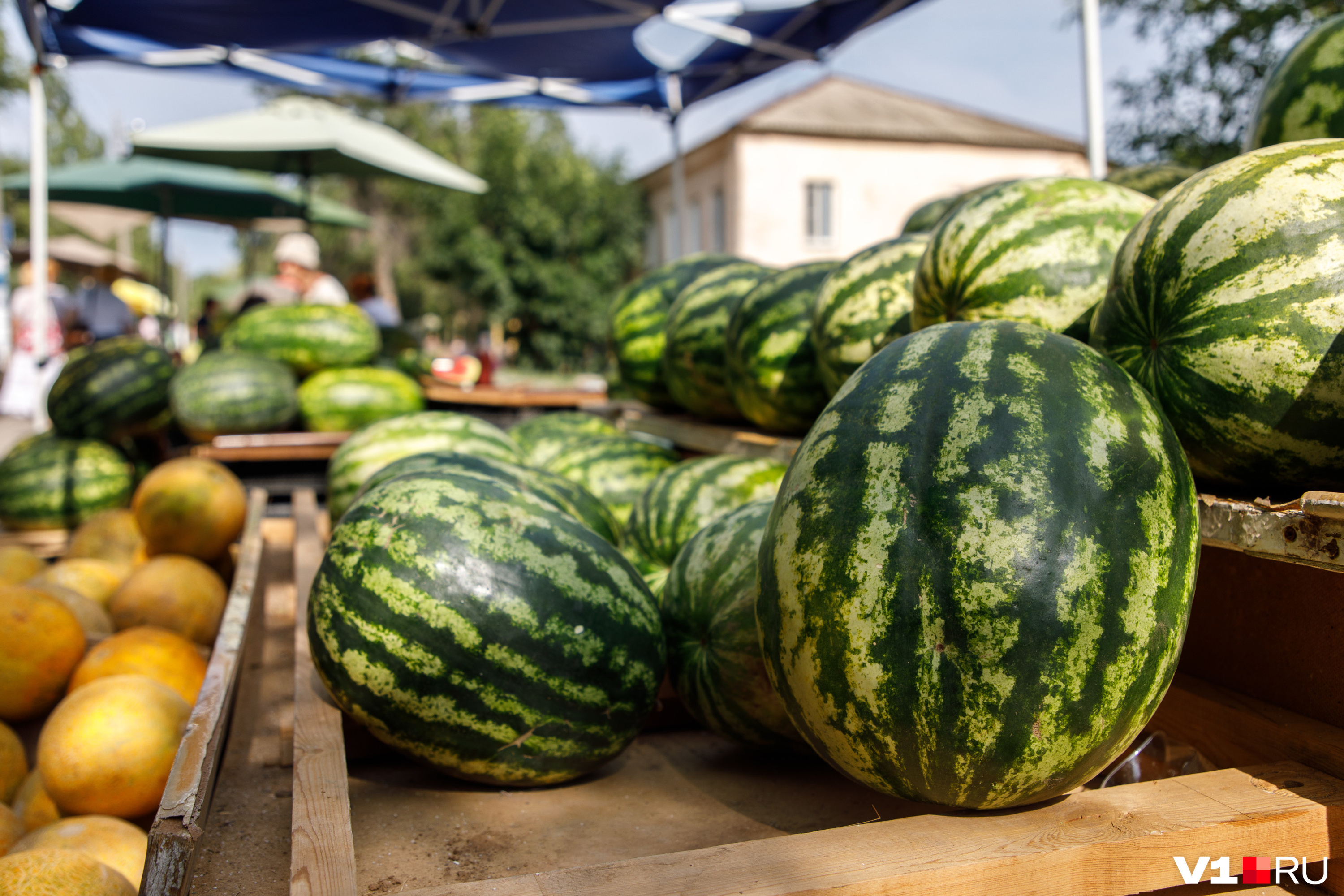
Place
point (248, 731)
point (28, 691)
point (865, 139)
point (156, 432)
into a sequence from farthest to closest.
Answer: point (865, 139) < point (156, 432) < point (28, 691) < point (248, 731)

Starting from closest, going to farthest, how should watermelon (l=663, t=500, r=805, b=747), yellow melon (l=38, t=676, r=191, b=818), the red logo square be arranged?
1. the red logo square
2. watermelon (l=663, t=500, r=805, b=747)
3. yellow melon (l=38, t=676, r=191, b=818)

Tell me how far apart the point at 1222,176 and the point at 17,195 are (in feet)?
102

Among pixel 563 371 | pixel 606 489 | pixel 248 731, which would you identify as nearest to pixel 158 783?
pixel 248 731

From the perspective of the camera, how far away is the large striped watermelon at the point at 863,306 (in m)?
2.27

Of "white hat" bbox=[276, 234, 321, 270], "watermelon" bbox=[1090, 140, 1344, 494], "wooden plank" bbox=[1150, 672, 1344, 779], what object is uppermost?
"white hat" bbox=[276, 234, 321, 270]

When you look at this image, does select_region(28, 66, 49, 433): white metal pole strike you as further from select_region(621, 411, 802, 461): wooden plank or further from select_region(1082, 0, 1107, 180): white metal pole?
select_region(1082, 0, 1107, 180): white metal pole

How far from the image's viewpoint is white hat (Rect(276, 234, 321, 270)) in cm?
708

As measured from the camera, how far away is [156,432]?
4820 mm

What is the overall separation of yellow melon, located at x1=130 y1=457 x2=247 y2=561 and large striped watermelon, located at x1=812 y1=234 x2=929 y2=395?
8.12 ft

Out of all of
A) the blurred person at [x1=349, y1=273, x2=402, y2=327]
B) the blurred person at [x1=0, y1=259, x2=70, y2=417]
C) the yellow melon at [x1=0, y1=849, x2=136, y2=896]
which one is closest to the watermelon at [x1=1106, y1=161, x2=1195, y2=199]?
the yellow melon at [x1=0, y1=849, x2=136, y2=896]

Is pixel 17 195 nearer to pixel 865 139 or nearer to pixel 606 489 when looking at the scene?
pixel 865 139

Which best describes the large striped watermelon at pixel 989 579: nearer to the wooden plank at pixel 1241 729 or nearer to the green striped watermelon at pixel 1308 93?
the wooden plank at pixel 1241 729

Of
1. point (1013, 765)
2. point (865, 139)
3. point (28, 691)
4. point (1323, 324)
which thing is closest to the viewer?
point (1013, 765)

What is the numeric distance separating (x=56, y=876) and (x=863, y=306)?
202cm
